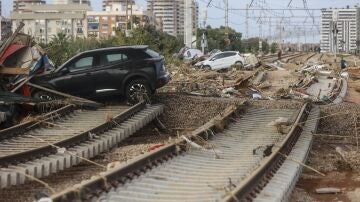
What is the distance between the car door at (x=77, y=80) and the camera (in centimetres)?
1739

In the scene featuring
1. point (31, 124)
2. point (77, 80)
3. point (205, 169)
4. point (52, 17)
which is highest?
point (52, 17)

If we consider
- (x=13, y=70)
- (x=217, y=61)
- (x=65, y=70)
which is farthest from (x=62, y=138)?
(x=217, y=61)

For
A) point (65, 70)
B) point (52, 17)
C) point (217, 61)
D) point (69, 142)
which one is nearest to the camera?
point (69, 142)

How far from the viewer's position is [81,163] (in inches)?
445

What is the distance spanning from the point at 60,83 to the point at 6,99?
2.00 m

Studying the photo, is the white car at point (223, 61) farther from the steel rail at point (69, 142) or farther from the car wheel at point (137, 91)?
the steel rail at point (69, 142)

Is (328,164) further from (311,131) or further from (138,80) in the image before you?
(138,80)

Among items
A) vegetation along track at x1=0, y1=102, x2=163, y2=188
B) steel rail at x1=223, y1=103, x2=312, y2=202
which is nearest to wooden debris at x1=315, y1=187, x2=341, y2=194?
steel rail at x1=223, y1=103, x2=312, y2=202

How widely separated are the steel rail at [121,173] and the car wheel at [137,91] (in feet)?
17.2

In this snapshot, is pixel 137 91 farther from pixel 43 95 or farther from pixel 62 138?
pixel 62 138

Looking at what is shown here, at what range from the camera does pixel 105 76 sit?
17406mm

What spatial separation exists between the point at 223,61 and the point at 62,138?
1444 inches

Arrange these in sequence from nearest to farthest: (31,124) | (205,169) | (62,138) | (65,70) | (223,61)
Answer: (205,169) < (62,138) < (31,124) < (65,70) < (223,61)

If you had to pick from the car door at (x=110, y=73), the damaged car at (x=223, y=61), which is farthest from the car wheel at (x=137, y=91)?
the damaged car at (x=223, y=61)
